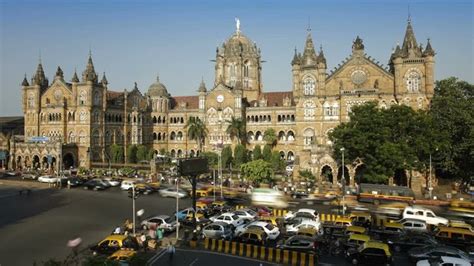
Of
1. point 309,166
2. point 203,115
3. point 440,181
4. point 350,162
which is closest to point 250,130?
point 203,115

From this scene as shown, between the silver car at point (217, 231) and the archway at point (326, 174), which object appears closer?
the silver car at point (217, 231)

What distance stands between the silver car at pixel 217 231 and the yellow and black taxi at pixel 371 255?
916 centimetres

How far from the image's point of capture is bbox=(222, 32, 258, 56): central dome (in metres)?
88.1

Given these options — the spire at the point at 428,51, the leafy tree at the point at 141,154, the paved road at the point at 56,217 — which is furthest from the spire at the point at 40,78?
the spire at the point at 428,51

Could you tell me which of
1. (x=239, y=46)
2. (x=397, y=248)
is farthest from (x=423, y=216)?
(x=239, y=46)

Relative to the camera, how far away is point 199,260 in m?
25.2

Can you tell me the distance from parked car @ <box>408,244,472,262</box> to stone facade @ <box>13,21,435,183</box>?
106 ft

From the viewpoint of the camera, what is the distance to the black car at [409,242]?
2670 centimetres

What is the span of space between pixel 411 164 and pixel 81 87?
2335 inches

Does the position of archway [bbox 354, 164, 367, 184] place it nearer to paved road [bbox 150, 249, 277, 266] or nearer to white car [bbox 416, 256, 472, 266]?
white car [bbox 416, 256, 472, 266]

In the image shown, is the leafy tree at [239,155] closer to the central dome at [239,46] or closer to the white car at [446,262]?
the central dome at [239,46]

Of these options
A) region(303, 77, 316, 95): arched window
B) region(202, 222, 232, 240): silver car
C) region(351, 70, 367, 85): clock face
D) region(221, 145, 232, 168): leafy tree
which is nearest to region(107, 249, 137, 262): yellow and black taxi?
region(202, 222, 232, 240): silver car

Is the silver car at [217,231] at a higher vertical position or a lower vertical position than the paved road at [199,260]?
higher

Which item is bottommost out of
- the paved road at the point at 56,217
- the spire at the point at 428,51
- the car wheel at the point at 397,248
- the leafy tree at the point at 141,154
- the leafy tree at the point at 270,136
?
the car wheel at the point at 397,248
